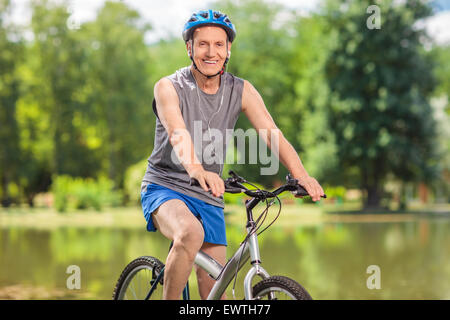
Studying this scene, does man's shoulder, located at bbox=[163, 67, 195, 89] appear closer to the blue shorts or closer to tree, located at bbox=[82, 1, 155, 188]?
the blue shorts

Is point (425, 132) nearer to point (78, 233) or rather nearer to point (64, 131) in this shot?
point (78, 233)

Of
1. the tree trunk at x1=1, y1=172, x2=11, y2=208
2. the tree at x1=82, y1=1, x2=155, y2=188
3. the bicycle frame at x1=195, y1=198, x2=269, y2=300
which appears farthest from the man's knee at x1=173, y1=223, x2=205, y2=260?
the tree at x1=82, y1=1, x2=155, y2=188

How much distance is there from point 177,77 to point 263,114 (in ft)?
1.75

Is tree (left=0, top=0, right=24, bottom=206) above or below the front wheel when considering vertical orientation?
above

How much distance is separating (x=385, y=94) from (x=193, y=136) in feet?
93.5

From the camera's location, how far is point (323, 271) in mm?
9750

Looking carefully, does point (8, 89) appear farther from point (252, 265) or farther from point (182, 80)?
point (252, 265)

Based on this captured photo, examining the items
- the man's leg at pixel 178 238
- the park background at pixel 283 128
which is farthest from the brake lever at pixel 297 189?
the park background at pixel 283 128

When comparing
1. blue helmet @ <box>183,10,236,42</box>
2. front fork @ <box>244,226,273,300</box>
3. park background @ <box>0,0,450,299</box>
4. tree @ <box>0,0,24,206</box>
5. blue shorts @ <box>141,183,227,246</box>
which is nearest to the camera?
front fork @ <box>244,226,273,300</box>

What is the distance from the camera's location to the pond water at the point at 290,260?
8086 millimetres

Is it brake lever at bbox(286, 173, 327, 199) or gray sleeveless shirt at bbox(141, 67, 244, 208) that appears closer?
brake lever at bbox(286, 173, 327, 199)

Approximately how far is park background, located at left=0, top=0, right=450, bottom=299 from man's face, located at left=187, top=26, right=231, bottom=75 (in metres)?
4.07

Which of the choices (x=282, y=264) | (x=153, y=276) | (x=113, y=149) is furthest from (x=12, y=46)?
(x=153, y=276)

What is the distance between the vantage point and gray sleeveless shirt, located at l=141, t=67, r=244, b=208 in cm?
350
